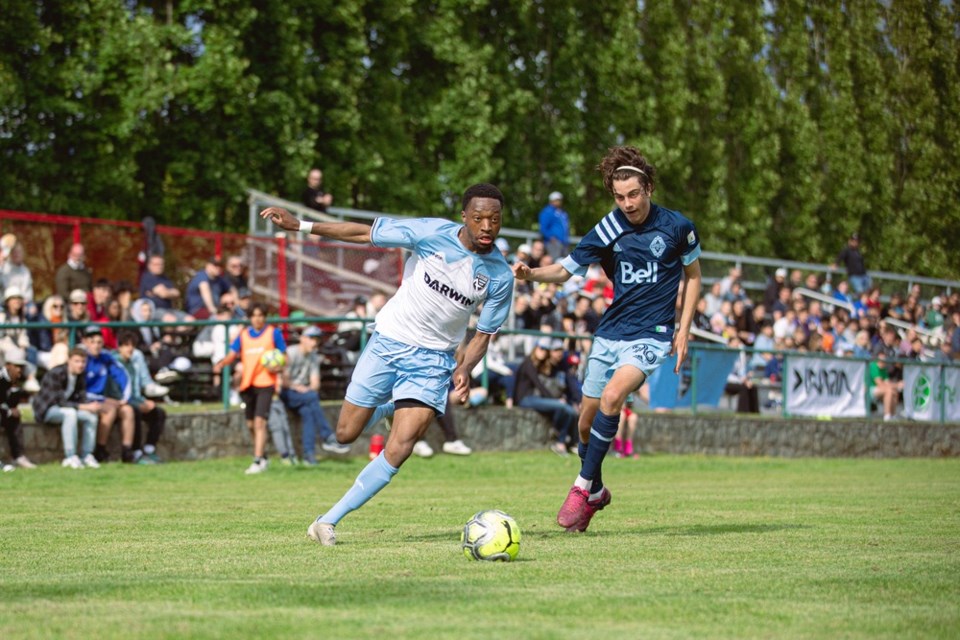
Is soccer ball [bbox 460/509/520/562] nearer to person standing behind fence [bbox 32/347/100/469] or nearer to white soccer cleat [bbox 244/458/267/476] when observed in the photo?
white soccer cleat [bbox 244/458/267/476]

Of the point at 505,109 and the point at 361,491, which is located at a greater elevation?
the point at 505,109

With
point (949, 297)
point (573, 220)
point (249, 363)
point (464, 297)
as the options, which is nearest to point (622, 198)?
point (464, 297)

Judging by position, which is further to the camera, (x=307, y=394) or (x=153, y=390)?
(x=307, y=394)

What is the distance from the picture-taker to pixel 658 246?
999 cm

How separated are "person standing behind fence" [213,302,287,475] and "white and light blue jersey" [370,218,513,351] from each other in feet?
26.8

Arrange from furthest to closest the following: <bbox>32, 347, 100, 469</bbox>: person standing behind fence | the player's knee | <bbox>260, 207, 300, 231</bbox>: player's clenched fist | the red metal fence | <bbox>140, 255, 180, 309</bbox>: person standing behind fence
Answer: <bbox>140, 255, 180, 309</bbox>: person standing behind fence → the red metal fence → <bbox>32, 347, 100, 469</bbox>: person standing behind fence → the player's knee → <bbox>260, 207, 300, 231</bbox>: player's clenched fist

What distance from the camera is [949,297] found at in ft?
135

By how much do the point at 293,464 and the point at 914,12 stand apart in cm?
3131

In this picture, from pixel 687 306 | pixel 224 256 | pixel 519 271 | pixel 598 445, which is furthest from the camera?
pixel 224 256

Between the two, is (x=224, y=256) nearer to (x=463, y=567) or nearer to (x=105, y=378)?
(x=105, y=378)

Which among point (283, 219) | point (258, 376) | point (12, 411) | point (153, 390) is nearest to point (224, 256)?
point (153, 390)

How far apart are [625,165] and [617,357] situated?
4.48 feet

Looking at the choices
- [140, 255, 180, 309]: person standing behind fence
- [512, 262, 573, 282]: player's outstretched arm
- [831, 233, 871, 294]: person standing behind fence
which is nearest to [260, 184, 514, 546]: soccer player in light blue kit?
[512, 262, 573, 282]: player's outstretched arm

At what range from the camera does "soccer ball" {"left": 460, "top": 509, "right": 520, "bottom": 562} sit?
795 centimetres
